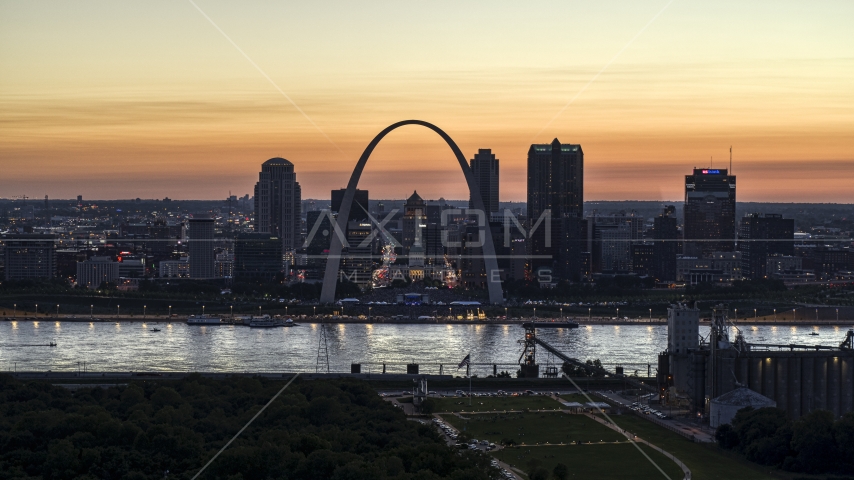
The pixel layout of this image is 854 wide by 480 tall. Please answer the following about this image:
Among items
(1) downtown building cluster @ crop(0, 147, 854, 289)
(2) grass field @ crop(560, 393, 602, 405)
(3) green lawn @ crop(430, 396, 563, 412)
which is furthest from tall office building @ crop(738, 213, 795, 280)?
(3) green lawn @ crop(430, 396, 563, 412)

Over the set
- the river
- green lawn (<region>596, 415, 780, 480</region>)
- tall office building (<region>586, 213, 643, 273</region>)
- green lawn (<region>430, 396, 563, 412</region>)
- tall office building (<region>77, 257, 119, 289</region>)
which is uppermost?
tall office building (<region>586, 213, 643, 273</region>)

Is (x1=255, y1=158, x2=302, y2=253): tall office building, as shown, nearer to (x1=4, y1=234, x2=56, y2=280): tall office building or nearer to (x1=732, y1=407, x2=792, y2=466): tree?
(x1=4, y1=234, x2=56, y2=280): tall office building

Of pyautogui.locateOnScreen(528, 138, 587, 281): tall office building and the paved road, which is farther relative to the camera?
pyautogui.locateOnScreen(528, 138, 587, 281): tall office building

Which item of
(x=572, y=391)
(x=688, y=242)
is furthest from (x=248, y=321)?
(x=688, y=242)

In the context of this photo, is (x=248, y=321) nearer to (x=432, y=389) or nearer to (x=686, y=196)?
(x=432, y=389)

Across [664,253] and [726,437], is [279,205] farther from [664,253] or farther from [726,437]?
[726,437]

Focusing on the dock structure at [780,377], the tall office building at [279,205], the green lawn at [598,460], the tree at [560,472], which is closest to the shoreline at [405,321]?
the dock structure at [780,377]

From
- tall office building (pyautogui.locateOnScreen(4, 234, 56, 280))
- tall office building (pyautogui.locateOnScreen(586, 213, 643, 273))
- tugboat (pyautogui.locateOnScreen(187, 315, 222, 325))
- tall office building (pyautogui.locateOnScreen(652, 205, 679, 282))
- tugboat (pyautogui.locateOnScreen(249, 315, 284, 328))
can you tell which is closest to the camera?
tugboat (pyautogui.locateOnScreen(249, 315, 284, 328))
